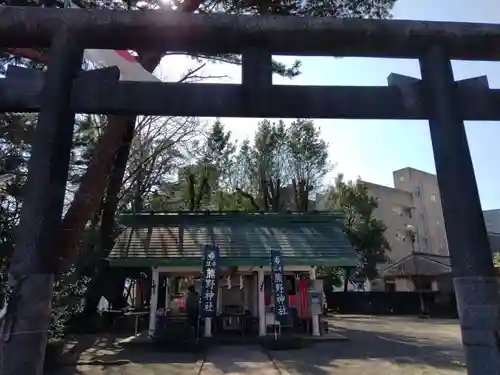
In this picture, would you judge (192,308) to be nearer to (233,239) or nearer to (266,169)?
(233,239)

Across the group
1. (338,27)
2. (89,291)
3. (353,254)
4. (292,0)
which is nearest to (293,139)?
(353,254)

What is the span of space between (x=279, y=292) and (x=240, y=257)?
2.18 m

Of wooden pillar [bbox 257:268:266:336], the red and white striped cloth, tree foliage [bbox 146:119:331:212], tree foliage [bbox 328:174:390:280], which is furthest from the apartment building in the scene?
the red and white striped cloth

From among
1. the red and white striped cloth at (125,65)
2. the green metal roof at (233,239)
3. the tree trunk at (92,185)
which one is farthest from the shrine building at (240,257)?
the red and white striped cloth at (125,65)

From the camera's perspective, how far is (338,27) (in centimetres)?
349

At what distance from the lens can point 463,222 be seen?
307cm

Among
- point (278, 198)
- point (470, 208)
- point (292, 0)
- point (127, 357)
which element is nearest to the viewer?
point (470, 208)

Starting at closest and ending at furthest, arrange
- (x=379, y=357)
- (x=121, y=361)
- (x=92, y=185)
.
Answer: (x=92, y=185), (x=121, y=361), (x=379, y=357)

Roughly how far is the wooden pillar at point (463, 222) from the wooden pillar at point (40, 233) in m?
2.89

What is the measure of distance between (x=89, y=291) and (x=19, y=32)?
46.2ft

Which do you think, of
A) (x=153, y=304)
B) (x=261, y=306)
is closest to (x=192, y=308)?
(x=153, y=304)

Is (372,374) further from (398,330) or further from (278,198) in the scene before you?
(278,198)

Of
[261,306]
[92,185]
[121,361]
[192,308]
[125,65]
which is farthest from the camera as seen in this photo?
[192,308]

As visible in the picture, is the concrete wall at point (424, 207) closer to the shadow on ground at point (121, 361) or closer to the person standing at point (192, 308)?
the person standing at point (192, 308)
